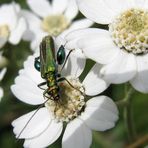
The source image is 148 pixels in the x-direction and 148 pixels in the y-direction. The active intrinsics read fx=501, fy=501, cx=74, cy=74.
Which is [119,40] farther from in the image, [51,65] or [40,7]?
[40,7]

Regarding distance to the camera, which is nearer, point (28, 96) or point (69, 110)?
point (69, 110)

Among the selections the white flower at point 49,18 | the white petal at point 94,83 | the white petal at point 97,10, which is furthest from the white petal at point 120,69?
the white flower at point 49,18

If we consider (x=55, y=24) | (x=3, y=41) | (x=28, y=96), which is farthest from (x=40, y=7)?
(x=28, y=96)

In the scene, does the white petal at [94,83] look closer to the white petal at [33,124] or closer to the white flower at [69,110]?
the white flower at [69,110]

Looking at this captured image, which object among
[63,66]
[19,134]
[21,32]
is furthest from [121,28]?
[21,32]

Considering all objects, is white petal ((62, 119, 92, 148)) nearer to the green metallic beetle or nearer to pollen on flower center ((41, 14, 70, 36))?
the green metallic beetle

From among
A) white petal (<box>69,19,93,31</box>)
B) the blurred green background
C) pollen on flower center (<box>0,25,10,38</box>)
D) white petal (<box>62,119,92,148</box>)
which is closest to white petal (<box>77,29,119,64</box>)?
white petal (<box>62,119,92,148</box>)
